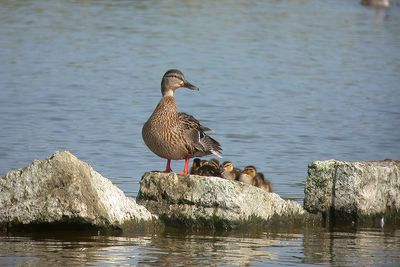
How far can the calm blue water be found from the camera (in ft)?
46.2

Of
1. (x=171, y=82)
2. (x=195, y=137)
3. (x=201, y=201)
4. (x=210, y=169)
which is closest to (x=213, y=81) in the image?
(x=210, y=169)

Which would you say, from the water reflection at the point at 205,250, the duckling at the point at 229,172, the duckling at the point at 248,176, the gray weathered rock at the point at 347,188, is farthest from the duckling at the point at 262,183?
the water reflection at the point at 205,250

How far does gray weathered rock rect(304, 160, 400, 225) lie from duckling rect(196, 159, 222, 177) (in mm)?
841

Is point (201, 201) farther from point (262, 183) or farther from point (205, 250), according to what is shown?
point (262, 183)

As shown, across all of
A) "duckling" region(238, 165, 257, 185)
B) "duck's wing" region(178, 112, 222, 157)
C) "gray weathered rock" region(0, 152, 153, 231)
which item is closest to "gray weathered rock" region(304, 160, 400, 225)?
"duckling" region(238, 165, 257, 185)

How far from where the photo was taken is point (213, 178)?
9328mm

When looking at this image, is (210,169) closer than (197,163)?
Yes

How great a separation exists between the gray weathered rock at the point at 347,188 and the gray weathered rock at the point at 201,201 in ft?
1.87

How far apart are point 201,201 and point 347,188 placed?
1269 mm

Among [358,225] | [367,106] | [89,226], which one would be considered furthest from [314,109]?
[89,226]

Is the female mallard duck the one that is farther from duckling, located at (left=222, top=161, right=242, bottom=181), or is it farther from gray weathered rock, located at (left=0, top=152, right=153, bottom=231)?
gray weathered rock, located at (left=0, top=152, right=153, bottom=231)

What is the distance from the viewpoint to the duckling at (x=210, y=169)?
1045 cm

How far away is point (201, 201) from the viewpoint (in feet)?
30.6

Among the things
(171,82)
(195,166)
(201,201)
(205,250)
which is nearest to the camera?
(205,250)
